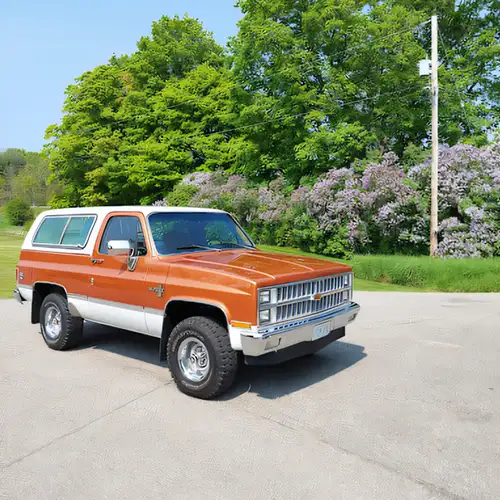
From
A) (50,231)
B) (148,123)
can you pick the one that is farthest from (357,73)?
(50,231)

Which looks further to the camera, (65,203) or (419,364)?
(65,203)

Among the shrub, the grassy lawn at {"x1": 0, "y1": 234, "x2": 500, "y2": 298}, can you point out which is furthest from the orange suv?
the shrub

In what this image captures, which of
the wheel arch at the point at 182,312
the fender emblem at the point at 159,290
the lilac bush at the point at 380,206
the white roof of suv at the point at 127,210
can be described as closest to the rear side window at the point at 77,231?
the white roof of suv at the point at 127,210

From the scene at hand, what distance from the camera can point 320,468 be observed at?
141 inches

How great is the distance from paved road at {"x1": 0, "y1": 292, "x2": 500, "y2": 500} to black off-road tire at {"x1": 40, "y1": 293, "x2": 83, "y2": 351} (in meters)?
0.16

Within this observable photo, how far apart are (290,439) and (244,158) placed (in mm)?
28616

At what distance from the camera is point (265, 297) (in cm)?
473

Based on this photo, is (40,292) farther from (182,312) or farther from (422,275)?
(422,275)

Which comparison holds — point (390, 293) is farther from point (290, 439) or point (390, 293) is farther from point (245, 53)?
point (245, 53)

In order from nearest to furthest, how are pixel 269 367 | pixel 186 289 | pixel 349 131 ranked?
pixel 186 289 → pixel 269 367 → pixel 349 131

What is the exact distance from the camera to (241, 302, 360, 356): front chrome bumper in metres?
4.59

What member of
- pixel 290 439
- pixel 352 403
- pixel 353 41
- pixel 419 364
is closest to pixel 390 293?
pixel 419 364

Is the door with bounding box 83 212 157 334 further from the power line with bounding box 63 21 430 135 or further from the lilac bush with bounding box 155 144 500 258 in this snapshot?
the power line with bounding box 63 21 430 135

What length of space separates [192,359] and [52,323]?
296cm
